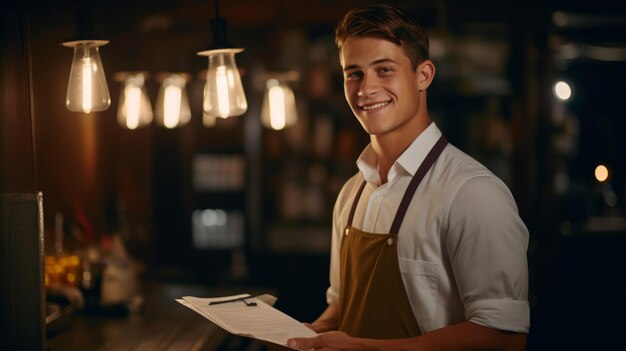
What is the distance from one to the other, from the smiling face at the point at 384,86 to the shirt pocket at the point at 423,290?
408 mm

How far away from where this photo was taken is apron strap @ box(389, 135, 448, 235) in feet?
6.57

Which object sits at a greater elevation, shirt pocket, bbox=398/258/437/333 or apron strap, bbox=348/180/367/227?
apron strap, bbox=348/180/367/227

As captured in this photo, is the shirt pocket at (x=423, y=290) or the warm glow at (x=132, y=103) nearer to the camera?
the shirt pocket at (x=423, y=290)

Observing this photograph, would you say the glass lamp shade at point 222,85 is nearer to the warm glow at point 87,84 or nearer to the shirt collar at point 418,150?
the warm glow at point 87,84

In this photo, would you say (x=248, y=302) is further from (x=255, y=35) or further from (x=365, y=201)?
(x=255, y=35)

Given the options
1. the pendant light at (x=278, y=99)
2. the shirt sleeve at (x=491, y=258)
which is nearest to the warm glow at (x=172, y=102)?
the pendant light at (x=278, y=99)

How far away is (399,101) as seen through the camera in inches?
80.4

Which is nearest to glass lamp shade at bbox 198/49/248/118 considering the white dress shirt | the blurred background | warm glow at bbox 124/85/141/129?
the white dress shirt

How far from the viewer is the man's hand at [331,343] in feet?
6.13

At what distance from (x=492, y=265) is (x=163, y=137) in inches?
183

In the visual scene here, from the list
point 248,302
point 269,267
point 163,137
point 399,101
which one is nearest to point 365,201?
point 399,101

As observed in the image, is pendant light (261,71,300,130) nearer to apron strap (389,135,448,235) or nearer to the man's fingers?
apron strap (389,135,448,235)

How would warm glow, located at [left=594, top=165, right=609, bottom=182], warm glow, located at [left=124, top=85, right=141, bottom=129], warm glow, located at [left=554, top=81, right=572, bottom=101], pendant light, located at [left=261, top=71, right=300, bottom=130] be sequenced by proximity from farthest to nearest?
warm glow, located at [left=554, top=81, right=572, bottom=101], warm glow, located at [left=594, top=165, right=609, bottom=182], pendant light, located at [left=261, top=71, right=300, bottom=130], warm glow, located at [left=124, top=85, right=141, bottom=129]

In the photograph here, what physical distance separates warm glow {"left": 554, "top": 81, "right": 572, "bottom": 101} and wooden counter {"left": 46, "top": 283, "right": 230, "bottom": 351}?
4.29 meters
